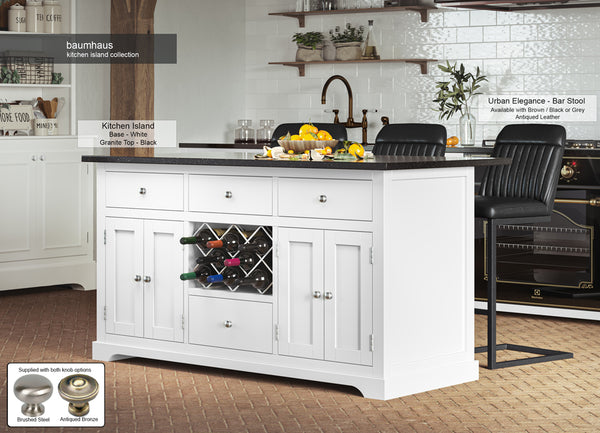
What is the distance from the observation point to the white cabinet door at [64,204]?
6930mm

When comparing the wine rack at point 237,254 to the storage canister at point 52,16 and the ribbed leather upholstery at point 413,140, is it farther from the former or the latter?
the storage canister at point 52,16

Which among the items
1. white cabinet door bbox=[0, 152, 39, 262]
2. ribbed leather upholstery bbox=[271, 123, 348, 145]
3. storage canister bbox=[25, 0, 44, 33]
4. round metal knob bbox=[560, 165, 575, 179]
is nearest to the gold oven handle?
round metal knob bbox=[560, 165, 575, 179]

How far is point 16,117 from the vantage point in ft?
22.2

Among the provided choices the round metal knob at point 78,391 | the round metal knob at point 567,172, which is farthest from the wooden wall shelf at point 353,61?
the round metal knob at point 78,391

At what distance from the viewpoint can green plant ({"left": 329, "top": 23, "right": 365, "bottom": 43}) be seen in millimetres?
7699

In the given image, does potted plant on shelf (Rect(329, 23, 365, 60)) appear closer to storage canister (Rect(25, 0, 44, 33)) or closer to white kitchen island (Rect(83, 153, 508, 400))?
storage canister (Rect(25, 0, 44, 33))

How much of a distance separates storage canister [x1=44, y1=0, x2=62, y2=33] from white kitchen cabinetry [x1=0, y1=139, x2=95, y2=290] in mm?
752

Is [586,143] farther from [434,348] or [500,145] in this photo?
[434,348]

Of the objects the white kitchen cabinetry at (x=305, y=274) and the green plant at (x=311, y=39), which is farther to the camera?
the green plant at (x=311, y=39)

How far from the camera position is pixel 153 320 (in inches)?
191

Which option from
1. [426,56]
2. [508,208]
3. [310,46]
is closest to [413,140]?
[508,208]

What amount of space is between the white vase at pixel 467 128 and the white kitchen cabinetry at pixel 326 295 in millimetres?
2942

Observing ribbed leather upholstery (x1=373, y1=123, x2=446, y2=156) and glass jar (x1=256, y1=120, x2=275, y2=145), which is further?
glass jar (x1=256, y1=120, x2=275, y2=145)

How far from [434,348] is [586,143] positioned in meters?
2.33
